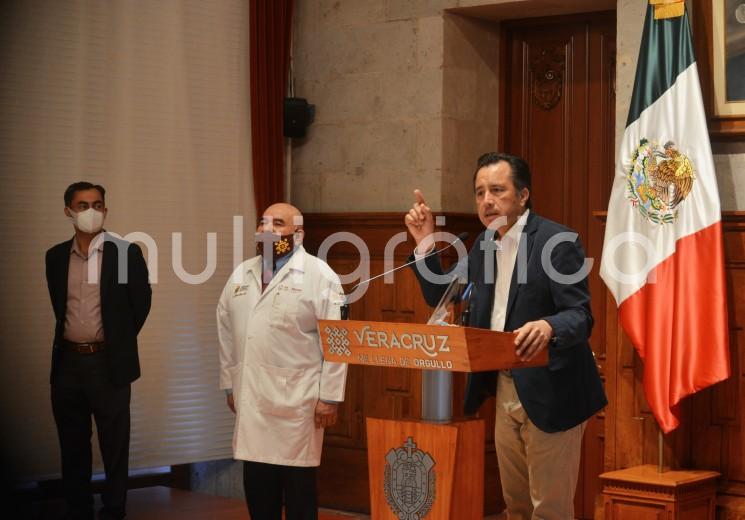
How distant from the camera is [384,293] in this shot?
568 centimetres

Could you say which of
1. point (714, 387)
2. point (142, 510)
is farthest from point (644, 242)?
point (142, 510)

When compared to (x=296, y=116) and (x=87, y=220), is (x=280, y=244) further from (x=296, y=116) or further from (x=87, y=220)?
(x=296, y=116)

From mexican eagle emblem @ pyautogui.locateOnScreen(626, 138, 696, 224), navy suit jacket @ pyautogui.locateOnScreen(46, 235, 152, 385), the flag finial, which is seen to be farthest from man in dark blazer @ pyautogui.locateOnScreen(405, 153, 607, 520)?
navy suit jacket @ pyautogui.locateOnScreen(46, 235, 152, 385)

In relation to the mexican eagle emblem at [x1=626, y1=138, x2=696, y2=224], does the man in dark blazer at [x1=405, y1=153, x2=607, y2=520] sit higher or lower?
lower

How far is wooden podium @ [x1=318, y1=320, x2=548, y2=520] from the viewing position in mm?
2582

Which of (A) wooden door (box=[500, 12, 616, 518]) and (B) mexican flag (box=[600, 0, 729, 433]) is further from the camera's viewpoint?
(A) wooden door (box=[500, 12, 616, 518])

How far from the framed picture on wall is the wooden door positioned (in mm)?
789

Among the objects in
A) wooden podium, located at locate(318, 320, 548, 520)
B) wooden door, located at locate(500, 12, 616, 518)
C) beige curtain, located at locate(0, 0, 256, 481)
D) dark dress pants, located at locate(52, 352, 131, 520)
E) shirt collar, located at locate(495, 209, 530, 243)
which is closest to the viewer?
wooden podium, located at locate(318, 320, 548, 520)

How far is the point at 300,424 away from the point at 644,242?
174 cm

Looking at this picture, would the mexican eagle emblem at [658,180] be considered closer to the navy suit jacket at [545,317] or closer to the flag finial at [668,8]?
the flag finial at [668,8]

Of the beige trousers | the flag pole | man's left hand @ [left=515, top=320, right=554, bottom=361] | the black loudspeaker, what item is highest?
the black loudspeaker

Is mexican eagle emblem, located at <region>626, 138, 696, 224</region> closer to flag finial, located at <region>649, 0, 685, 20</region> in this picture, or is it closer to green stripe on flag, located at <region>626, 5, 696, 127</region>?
green stripe on flag, located at <region>626, 5, 696, 127</region>

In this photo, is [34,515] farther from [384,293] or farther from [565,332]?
[565,332]

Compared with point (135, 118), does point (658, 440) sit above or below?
below
